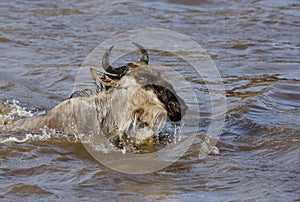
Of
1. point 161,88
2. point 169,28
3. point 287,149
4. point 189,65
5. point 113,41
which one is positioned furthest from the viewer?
point 169,28

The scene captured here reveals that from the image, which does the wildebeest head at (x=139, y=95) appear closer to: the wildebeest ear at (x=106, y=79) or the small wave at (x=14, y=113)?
the wildebeest ear at (x=106, y=79)

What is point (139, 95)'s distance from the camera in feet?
22.4

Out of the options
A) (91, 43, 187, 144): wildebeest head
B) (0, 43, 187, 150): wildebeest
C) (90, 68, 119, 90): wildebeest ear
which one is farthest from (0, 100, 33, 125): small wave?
(90, 68, 119, 90): wildebeest ear

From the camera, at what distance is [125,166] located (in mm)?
6883

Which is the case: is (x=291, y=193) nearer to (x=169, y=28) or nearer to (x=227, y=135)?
(x=227, y=135)

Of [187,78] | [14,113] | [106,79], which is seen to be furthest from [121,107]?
[187,78]

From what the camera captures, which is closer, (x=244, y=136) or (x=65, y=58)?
(x=244, y=136)

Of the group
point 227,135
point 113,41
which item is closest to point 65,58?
point 113,41

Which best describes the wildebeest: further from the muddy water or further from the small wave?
the small wave

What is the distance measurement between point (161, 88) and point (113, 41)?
6069 mm

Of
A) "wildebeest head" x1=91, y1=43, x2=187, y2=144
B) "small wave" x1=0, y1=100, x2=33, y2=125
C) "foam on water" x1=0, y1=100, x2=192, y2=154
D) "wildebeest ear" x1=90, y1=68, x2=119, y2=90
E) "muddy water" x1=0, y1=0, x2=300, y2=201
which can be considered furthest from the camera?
"small wave" x1=0, y1=100, x2=33, y2=125

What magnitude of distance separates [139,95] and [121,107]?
0.37 meters

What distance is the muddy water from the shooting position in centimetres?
621

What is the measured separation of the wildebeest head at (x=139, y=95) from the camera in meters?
6.67
